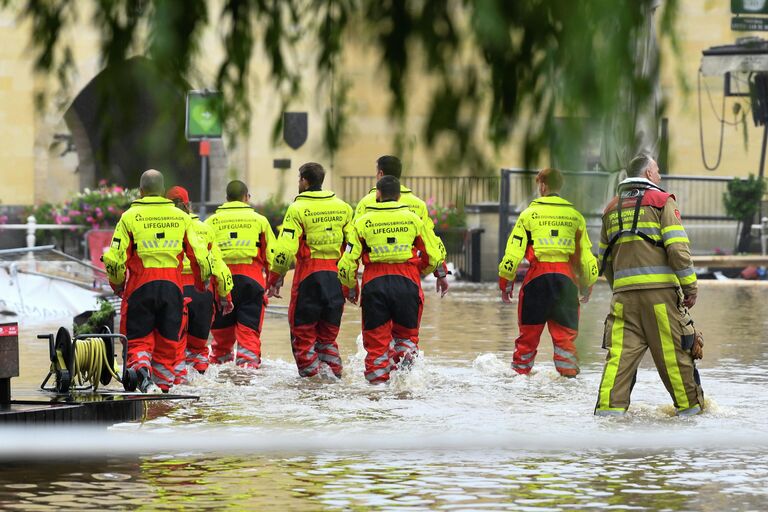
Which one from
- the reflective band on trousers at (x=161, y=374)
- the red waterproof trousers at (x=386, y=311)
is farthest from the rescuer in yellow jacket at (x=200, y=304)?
the red waterproof trousers at (x=386, y=311)

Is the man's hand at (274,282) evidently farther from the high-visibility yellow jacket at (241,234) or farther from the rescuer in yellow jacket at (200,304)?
the rescuer in yellow jacket at (200,304)

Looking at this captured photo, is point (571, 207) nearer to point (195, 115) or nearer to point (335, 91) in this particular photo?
point (335, 91)

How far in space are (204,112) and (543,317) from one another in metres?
10.8

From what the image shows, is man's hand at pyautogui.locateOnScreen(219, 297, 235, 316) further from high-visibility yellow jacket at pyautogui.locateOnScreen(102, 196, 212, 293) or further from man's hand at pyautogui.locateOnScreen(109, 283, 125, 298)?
man's hand at pyautogui.locateOnScreen(109, 283, 125, 298)

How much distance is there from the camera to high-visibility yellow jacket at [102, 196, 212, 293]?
40.4ft

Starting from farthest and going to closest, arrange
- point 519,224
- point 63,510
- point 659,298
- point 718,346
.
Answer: point 718,346
point 519,224
point 659,298
point 63,510

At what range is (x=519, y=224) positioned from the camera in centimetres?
1359

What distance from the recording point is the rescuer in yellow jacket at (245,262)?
1446 cm

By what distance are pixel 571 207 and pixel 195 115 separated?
678 mm

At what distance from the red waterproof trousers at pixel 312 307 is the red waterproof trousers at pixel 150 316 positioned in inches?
60.2

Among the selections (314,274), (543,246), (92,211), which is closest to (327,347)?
(314,274)

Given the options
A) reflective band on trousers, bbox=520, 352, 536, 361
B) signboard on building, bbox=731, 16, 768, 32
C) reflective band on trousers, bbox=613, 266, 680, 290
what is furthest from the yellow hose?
signboard on building, bbox=731, 16, 768, 32

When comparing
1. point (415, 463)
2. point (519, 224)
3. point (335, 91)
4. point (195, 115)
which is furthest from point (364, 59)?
point (519, 224)

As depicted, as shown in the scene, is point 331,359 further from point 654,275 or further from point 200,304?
point 654,275
